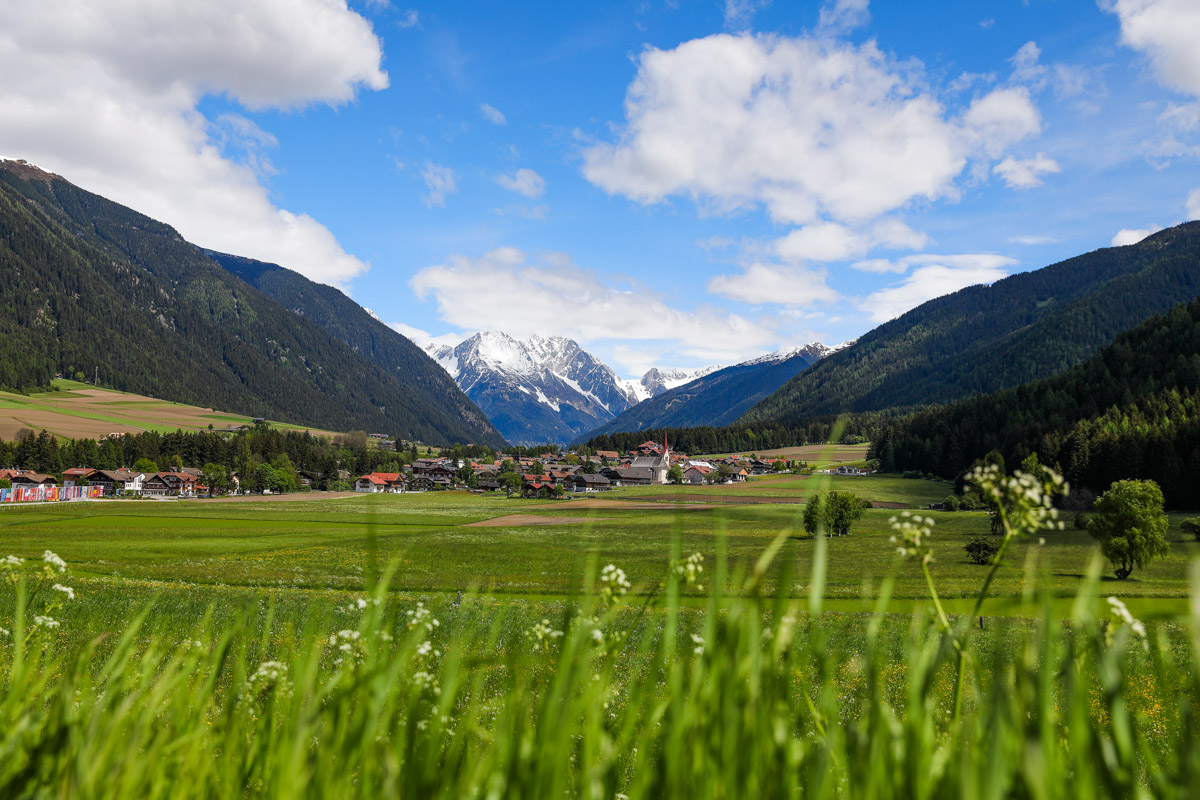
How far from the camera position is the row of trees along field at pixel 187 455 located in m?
135

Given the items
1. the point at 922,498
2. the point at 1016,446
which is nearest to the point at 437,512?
the point at 922,498

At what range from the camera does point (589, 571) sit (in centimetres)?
207

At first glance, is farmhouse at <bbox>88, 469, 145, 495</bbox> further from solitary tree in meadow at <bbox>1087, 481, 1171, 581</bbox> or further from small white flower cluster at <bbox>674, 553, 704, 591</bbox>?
small white flower cluster at <bbox>674, 553, 704, 591</bbox>

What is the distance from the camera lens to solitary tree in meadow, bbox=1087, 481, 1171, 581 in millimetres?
38594

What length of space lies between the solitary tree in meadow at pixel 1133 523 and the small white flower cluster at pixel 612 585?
4725 centimetres

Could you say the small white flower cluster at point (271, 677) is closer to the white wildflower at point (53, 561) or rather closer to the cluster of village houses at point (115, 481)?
the white wildflower at point (53, 561)

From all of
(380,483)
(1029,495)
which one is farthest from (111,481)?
(1029,495)

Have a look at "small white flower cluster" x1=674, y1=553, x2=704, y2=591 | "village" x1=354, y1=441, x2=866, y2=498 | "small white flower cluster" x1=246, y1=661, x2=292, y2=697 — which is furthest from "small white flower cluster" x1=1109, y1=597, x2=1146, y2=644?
"village" x1=354, y1=441, x2=866, y2=498

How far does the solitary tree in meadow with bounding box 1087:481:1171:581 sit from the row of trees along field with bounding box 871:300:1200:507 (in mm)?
48608

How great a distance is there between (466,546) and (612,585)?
59.5 meters

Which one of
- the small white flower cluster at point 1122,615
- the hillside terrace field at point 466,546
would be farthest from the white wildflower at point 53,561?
the small white flower cluster at point 1122,615

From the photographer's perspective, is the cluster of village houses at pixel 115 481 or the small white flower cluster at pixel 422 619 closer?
the small white flower cluster at pixel 422 619

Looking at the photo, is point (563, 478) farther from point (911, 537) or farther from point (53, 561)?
point (911, 537)

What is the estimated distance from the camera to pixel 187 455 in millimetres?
162250
